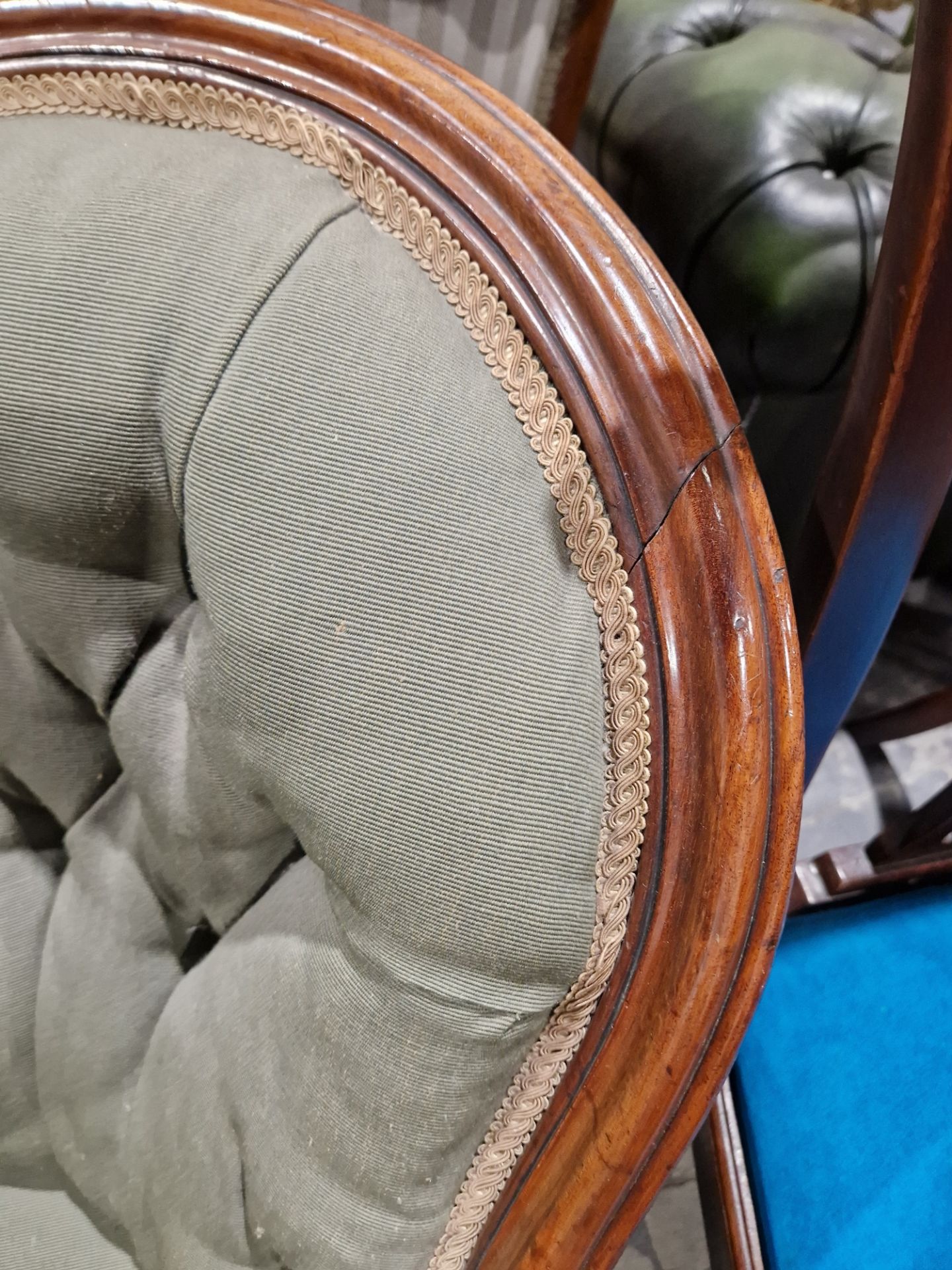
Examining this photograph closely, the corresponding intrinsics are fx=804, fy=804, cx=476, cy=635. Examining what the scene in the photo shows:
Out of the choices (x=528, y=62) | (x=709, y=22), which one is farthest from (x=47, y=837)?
(x=709, y=22)

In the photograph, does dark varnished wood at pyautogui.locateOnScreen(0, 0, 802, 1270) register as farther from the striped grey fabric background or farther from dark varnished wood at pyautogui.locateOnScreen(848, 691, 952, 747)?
dark varnished wood at pyautogui.locateOnScreen(848, 691, 952, 747)

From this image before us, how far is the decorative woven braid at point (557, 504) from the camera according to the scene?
0.95ft

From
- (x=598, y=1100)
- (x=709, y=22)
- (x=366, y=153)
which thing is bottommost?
(x=598, y=1100)

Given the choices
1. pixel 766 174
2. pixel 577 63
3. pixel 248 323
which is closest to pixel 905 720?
pixel 766 174

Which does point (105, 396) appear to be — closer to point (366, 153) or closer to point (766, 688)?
point (366, 153)

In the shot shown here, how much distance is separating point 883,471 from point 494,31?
1.68ft

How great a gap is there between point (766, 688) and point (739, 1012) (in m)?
0.11

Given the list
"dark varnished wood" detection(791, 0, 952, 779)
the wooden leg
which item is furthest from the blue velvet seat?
"dark varnished wood" detection(791, 0, 952, 779)

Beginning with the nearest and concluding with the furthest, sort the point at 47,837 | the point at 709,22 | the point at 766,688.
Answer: the point at 766,688 → the point at 47,837 → the point at 709,22

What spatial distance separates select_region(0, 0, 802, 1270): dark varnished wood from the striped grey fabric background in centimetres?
40

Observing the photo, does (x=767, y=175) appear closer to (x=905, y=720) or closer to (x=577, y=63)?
(x=577, y=63)

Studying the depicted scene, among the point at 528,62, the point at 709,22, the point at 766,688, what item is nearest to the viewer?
the point at 766,688

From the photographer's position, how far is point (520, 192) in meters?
0.31

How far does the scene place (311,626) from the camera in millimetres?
298
